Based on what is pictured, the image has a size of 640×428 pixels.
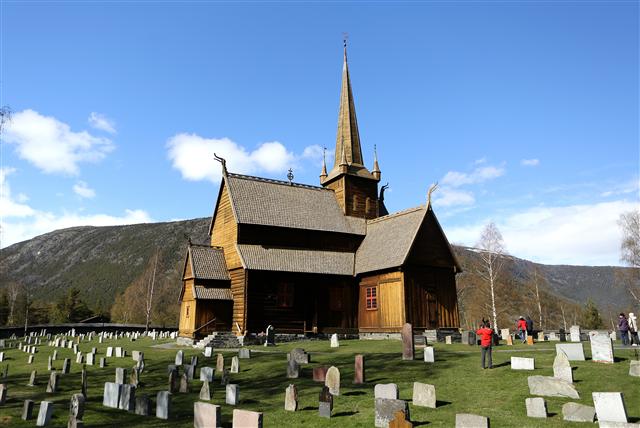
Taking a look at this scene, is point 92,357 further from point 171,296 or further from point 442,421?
point 171,296

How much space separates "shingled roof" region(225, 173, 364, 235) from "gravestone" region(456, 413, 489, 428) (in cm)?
2373

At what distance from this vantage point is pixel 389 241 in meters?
31.8

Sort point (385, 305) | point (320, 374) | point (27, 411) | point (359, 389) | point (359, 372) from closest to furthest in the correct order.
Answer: point (27, 411) → point (359, 389) → point (359, 372) → point (320, 374) → point (385, 305)

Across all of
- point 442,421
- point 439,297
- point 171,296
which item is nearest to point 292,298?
point 439,297

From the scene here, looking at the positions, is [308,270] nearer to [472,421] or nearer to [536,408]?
[536,408]

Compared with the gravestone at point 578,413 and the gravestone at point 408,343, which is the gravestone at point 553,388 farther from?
the gravestone at point 408,343

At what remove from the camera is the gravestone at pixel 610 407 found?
9.34m

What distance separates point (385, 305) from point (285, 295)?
6.74 meters

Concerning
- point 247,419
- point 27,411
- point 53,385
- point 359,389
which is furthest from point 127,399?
point 359,389

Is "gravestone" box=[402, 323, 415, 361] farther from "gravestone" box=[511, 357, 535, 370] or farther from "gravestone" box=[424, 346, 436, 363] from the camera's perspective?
"gravestone" box=[511, 357, 535, 370]

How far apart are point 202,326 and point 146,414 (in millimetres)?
17797

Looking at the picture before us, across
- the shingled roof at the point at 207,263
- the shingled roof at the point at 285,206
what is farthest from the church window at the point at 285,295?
the shingled roof at the point at 285,206

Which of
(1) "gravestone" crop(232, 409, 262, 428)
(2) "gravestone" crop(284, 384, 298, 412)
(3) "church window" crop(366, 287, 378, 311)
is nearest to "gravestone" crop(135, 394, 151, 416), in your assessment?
(2) "gravestone" crop(284, 384, 298, 412)

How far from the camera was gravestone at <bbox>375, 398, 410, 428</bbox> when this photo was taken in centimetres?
984
